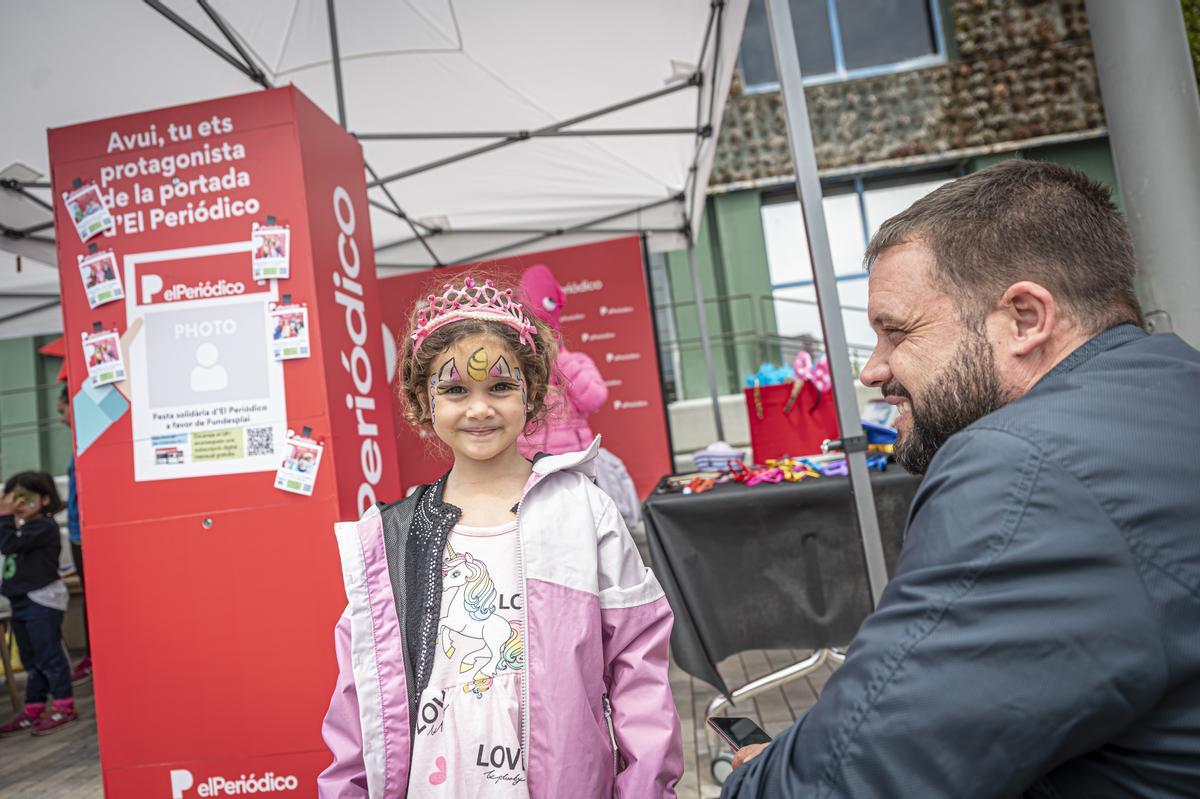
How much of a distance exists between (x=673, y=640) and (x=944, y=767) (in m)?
2.53

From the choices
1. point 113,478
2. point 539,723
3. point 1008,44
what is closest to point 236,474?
point 113,478

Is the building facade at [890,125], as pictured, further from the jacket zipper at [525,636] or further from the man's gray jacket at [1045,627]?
the man's gray jacket at [1045,627]

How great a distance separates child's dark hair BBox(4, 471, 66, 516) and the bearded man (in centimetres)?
568

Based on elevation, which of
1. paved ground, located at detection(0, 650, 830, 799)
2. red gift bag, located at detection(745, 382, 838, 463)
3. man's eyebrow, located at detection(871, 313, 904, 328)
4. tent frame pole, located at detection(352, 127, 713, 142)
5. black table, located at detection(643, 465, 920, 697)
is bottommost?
paved ground, located at detection(0, 650, 830, 799)

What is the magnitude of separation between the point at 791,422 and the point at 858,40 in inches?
475

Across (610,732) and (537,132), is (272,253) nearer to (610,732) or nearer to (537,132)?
(610,732)

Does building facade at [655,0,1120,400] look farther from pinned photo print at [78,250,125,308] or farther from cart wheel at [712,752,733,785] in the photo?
pinned photo print at [78,250,125,308]

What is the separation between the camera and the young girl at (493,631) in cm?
134

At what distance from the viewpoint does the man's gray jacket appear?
641 millimetres

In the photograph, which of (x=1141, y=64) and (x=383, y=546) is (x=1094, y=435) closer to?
(x=383, y=546)

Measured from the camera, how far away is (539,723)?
1.34 metres

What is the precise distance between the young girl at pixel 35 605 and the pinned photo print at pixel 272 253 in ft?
11.6

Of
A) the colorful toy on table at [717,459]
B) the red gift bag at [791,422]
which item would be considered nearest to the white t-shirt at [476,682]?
the colorful toy on table at [717,459]

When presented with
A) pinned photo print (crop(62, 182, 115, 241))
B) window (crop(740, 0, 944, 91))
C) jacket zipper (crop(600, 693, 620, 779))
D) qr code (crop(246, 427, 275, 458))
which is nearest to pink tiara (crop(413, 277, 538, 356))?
jacket zipper (crop(600, 693, 620, 779))
